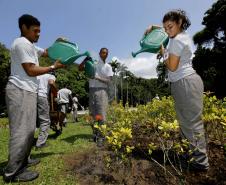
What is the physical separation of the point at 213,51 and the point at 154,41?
82.8 ft

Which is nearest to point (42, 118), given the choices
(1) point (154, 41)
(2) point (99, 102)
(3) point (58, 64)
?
(2) point (99, 102)

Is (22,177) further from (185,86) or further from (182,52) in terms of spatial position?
(182,52)

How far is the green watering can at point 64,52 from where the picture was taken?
4.41 meters

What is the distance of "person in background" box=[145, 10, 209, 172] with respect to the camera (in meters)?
3.45

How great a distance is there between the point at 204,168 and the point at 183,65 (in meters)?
1.14

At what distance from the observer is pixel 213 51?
27.8m

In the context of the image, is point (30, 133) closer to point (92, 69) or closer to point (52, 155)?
point (52, 155)

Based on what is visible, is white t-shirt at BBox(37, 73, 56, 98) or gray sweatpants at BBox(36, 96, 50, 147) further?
white t-shirt at BBox(37, 73, 56, 98)

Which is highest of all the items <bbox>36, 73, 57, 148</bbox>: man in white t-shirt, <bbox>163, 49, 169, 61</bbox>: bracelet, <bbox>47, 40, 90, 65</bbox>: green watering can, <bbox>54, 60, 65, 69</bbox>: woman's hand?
<bbox>47, 40, 90, 65</bbox>: green watering can

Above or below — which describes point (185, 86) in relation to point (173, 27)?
below

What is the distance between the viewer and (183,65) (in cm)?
359

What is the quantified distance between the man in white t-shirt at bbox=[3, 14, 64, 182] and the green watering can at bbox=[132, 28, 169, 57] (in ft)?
4.18

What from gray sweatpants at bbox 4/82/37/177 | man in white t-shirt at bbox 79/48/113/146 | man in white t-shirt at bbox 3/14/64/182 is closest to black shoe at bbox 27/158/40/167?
man in white t-shirt at bbox 3/14/64/182

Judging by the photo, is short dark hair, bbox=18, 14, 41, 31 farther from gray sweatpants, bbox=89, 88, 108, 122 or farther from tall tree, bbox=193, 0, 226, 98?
tall tree, bbox=193, 0, 226, 98
